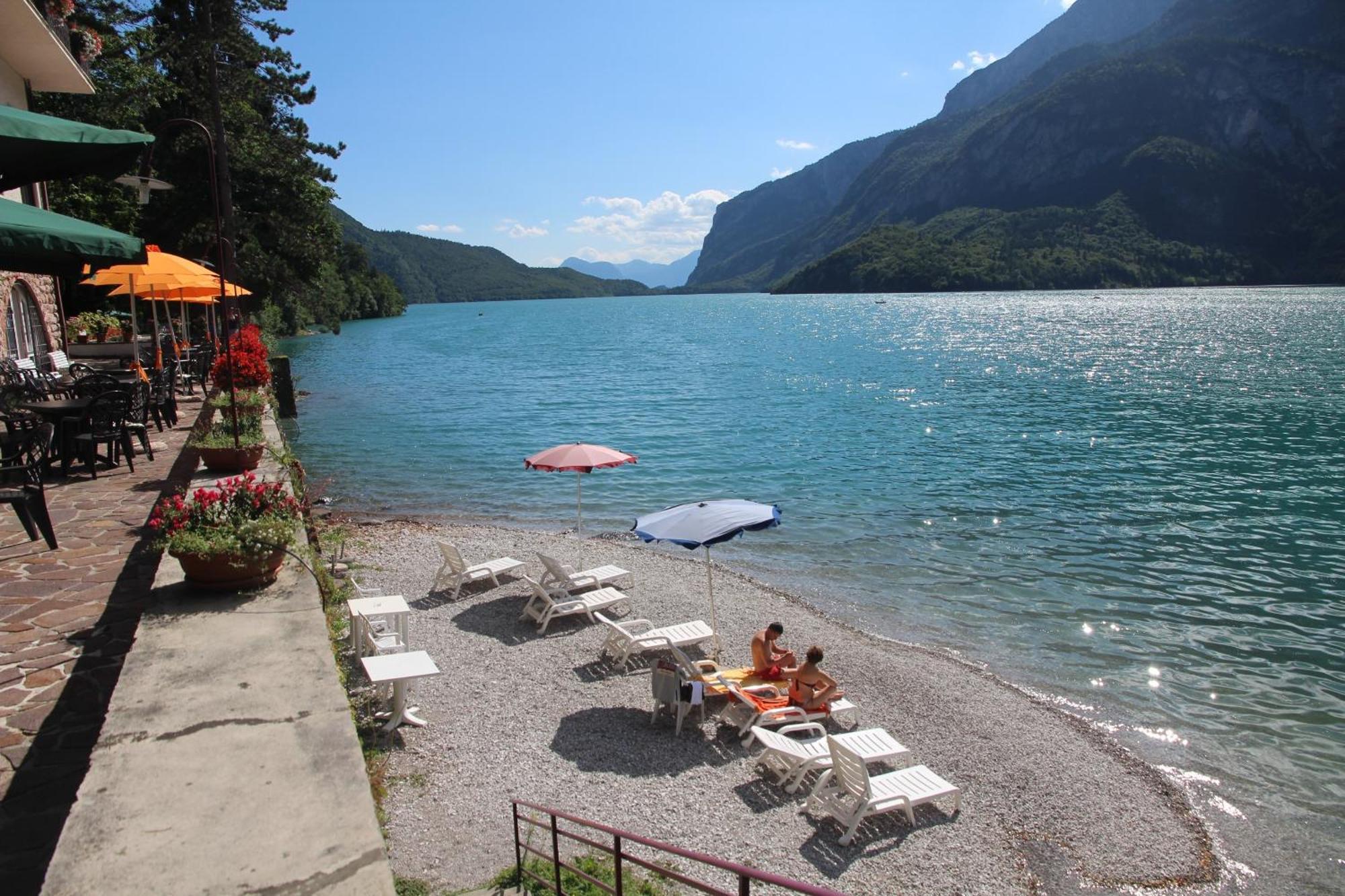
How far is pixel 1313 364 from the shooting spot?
1837 inches

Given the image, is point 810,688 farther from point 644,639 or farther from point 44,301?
point 44,301

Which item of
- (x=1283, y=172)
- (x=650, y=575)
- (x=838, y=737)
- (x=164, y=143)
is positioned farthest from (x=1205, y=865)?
(x=1283, y=172)

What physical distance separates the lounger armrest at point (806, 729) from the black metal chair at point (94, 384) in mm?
10867

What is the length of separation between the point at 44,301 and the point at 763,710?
20.1m

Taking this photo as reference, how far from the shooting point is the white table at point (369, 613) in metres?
8.84

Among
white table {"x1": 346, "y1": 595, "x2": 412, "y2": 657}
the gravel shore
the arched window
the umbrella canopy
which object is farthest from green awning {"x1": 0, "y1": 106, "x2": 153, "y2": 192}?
the arched window

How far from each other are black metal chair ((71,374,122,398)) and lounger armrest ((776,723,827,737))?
10.9 metres

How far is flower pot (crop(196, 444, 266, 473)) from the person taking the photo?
9.41m

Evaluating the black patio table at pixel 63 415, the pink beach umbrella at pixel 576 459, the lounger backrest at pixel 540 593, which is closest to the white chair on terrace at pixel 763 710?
the lounger backrest at pixel 540 593

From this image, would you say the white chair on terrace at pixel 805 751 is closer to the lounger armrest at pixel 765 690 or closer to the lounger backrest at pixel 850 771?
the lounger backrest at pixel 850 771

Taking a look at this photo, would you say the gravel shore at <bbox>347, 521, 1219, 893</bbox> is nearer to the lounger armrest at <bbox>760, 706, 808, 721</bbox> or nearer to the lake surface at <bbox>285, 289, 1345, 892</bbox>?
the lounger armrest at <bbox>760, 706, 808, 721</bbox>

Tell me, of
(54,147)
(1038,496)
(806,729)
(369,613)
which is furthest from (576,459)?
(1038,496)

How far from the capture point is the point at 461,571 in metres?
12.1

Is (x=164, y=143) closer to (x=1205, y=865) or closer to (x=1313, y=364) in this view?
(x=1205, y=865)
